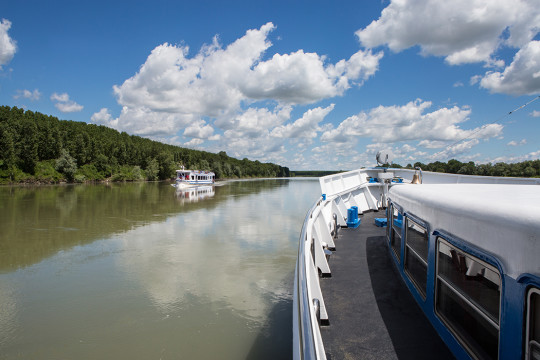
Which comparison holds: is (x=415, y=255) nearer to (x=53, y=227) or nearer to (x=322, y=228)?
(x=322, y=228)

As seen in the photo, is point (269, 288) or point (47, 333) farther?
point (269, 288)

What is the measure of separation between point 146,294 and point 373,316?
23.7 feet

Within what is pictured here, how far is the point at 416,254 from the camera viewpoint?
15.3ft

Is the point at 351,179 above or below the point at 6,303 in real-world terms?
above

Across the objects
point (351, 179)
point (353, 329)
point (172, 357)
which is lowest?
point (172, 357)

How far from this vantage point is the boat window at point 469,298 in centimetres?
264

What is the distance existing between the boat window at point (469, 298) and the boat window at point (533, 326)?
335 mm

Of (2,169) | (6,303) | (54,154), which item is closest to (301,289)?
(6,303)

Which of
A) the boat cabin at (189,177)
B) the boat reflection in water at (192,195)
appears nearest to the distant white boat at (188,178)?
the boat cabin at (189,177)

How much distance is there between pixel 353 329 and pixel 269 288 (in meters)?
5.75

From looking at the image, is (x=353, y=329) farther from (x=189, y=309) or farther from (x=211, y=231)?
(x=211, y=231)

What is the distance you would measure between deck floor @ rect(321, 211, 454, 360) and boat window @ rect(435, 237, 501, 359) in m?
0.53

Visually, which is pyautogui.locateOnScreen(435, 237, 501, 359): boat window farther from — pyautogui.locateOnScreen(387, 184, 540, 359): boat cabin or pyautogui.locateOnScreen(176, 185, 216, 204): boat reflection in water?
pyautogui.locateOnScreen(176, 185, 216, 204): boat reflection in water

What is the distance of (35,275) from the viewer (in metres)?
11.1
